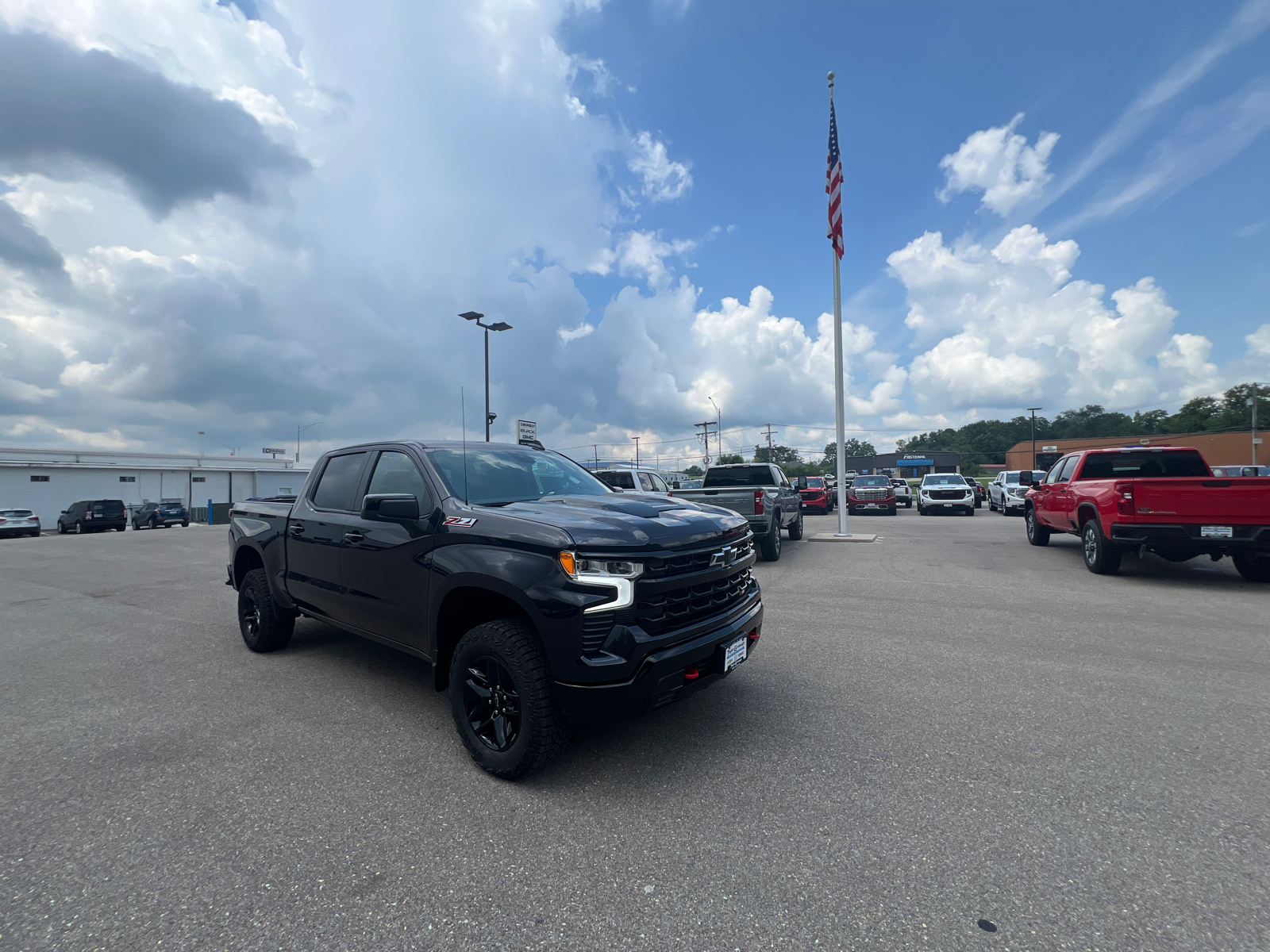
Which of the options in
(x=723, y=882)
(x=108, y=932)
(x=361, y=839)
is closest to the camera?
(x=108, y=932)

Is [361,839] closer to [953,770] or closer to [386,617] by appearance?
[386,617]

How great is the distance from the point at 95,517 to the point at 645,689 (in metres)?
35.2

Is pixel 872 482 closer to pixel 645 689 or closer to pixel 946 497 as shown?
pixel 946 497

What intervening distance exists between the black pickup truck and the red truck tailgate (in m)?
6.77

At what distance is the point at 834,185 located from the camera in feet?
46.2

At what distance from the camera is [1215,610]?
252 inches

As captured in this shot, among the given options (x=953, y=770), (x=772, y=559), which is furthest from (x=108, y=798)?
(x=772, y=559)

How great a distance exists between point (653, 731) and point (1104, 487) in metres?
7.96

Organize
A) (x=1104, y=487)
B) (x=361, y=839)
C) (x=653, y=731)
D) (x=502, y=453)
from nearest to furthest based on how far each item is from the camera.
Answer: (x=361, y=839) < (x=653, y=731) < (x=502, y=453) < (x=1104, y=487)

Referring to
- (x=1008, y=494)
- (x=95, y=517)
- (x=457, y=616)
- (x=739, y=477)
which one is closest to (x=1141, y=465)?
(x=739, y=477)

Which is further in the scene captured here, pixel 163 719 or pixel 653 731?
pixel 163 719

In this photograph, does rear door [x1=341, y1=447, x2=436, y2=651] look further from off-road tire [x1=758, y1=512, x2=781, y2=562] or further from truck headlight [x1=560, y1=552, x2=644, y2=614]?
off-road tire [x1=758, y1=512, x2=781, y2=562]

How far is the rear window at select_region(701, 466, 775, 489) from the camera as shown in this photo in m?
12.4

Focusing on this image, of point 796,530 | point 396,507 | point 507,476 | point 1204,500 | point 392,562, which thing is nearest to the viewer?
point 396,507
